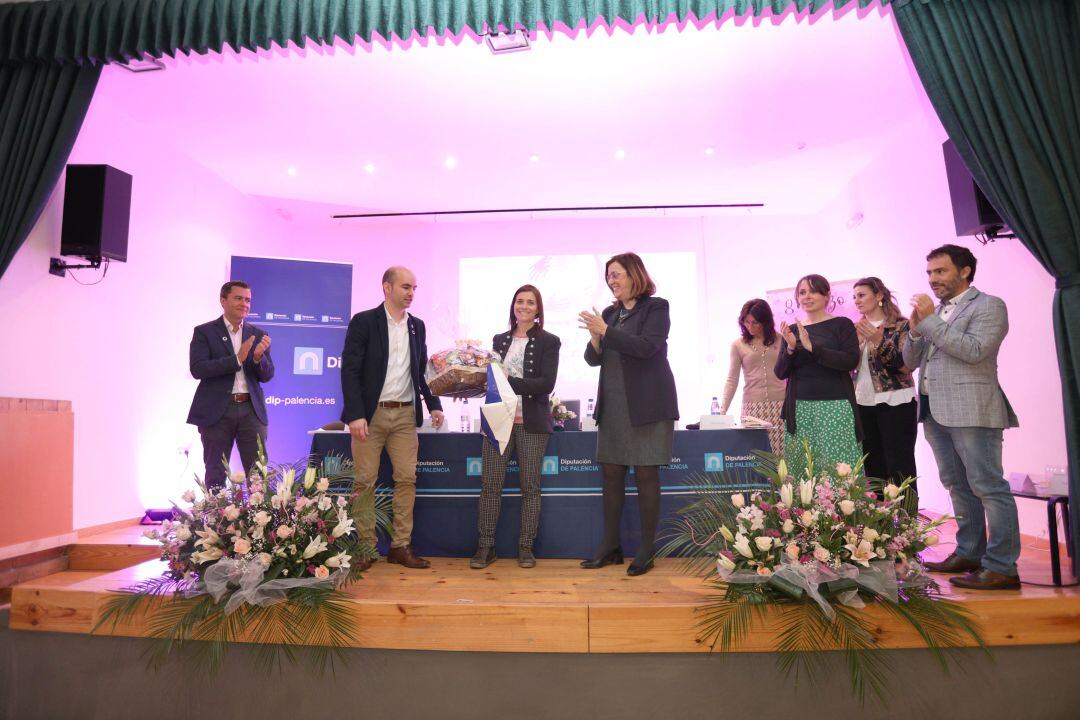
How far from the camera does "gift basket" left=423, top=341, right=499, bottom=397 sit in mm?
3330

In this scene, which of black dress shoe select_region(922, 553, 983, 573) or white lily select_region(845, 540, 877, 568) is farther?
black dress shoe select_region(922, 553, 983, 573)

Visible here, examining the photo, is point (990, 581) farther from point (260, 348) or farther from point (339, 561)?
point (260, 348)

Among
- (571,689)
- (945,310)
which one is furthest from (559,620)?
(945,310)

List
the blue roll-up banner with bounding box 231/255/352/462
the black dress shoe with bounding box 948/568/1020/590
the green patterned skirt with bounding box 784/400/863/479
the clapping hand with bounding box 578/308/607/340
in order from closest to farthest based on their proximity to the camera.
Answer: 1. the black dress shoe with bounding box 948/568/1020/590
2. the clapping hand with bounding box 578/308/607/340
3. the green patterned skirt with bounding box 784/400/863/479
4. the blue roll-up banner with bounding box 231/255/352/462

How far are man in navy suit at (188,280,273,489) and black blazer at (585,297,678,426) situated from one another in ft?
6.66

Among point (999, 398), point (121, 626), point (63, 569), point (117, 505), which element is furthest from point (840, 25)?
point (117, 505)

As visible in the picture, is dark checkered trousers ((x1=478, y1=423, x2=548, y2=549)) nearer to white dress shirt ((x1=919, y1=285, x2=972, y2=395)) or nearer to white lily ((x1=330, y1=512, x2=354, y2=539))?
white lily ((x1=330, y1=512, x2=354, y2=539))

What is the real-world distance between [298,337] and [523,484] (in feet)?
12.3

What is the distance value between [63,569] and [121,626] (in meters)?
1.72

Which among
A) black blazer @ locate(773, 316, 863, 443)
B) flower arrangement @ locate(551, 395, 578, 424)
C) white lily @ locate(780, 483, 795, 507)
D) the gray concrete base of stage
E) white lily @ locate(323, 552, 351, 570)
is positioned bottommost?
the gray concrete base of stage

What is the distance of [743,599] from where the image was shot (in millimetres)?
2137

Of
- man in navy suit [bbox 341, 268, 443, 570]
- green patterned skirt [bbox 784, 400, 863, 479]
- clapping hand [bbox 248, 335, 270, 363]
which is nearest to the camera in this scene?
green patterned skirt [bbox 784, 400, 863, 479]

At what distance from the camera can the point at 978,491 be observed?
2521 millimetres

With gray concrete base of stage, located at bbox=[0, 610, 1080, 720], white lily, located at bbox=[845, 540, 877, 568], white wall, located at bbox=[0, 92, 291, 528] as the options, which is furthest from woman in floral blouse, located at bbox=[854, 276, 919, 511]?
white wall, located at bbox=[0, 92, 291, 528]
